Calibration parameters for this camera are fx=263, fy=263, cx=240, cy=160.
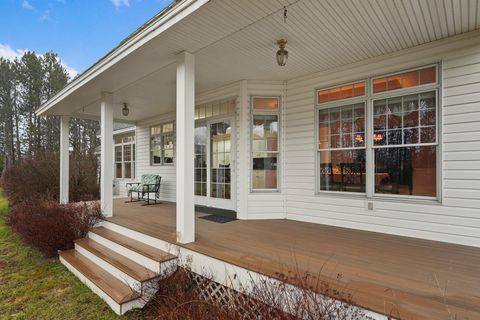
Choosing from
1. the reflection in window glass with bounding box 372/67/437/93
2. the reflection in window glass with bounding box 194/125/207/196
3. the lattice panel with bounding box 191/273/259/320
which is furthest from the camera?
the reflection in window glass with bounding box 194/125/207/196

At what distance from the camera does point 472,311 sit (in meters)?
1.81

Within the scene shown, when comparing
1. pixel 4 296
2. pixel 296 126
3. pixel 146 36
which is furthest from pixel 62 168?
pixel 296 126

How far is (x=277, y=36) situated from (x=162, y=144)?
18.7ft

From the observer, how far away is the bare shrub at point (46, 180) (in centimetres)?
749

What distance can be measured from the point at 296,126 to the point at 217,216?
235cm

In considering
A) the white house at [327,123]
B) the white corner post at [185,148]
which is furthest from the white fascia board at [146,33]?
the white corner post at [185,148]

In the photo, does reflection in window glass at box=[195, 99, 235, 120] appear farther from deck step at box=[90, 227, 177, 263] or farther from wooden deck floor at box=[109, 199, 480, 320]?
deck step at box=[90, 227, 177, 263]

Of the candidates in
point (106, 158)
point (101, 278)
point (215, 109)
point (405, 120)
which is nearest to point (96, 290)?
point (101, 278)

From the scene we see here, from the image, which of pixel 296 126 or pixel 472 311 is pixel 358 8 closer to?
pixel 296 126

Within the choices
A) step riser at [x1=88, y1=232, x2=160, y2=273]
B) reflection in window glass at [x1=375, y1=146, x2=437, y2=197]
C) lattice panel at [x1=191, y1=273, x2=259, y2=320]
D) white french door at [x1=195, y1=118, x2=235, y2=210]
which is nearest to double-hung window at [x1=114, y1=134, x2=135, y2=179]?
white french door at [x1=195, y1=118, x2=235, y2=210]

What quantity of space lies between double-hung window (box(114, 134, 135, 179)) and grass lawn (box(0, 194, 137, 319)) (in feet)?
17.4

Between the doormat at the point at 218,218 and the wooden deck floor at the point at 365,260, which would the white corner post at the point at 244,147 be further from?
the wooden deck floor at the point at 365,260

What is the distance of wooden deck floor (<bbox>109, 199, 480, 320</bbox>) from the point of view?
6.31 feet

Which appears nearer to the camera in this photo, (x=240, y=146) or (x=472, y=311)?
(x=472, y=311)
